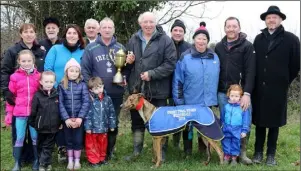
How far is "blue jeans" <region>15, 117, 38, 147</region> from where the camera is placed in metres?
5.91

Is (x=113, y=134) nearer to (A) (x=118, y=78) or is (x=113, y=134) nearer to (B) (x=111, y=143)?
(B) (x=111, y=143)

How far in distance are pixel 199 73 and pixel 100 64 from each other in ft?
5.50

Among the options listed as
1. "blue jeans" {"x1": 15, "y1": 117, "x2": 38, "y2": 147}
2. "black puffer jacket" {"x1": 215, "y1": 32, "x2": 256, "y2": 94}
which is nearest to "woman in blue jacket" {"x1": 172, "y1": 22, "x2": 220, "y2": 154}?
"black puffer jacket" {"x1": 215, "y1": 32, "x2": 256, "y2": 94}

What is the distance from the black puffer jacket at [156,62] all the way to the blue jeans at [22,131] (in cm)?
180

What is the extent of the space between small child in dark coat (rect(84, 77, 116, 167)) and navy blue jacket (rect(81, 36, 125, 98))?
0.17m

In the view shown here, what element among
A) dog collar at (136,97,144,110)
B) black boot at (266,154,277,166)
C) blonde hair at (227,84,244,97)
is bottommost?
black boot at (266,154,277,166)

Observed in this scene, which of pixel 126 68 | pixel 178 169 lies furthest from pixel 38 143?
pixel 178 169

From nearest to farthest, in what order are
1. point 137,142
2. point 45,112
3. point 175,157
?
point 45,112, point 137,142, point 175,157

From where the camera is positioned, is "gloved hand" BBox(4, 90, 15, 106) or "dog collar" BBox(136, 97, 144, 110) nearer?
"gloved hand" BBox(4, 90, 15, 106)

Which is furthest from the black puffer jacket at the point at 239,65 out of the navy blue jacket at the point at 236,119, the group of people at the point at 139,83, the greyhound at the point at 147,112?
the greyhound at the point at 147,112

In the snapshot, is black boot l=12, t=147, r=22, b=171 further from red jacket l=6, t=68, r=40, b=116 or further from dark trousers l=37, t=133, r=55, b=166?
red jacket l=6, t=68, r=40, b=116

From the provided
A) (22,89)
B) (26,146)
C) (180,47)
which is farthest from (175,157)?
(22,89)

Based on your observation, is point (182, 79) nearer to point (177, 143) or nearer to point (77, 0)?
point (177, 143)

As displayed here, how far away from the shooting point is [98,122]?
6.05 metres
